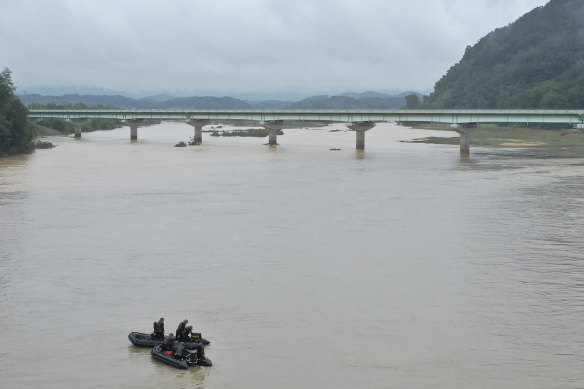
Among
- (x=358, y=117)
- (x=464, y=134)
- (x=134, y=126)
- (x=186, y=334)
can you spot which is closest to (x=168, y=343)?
(x=186, y=334)

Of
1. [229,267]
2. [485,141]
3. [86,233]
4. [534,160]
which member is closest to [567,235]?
[229,267]

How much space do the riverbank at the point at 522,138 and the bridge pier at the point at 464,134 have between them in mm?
13085

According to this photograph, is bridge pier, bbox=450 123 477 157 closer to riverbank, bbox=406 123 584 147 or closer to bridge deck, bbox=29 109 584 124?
bridge deck, bbox=29 109 584 124

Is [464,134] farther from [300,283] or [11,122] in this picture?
[300,283]

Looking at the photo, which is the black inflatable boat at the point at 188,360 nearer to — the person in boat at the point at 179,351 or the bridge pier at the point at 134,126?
the person in boat at the point at 179,351

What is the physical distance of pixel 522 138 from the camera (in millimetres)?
134250

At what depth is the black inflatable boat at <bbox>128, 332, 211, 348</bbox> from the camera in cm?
2397

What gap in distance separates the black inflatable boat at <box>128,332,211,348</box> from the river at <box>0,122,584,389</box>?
1.03 feet

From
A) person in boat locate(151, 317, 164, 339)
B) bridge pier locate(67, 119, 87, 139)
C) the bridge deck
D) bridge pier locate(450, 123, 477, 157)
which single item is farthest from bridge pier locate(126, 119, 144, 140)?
person in boat locate(151, 317, 164, 339)

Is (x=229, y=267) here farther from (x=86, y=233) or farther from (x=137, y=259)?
(x=86, y=233)

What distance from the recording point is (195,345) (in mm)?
23703

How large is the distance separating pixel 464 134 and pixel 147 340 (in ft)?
281

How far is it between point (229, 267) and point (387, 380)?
14592mm

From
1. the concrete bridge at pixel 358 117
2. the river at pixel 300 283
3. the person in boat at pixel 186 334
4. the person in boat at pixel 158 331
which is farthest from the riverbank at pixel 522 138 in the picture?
the person in boat at pixel 186 334
